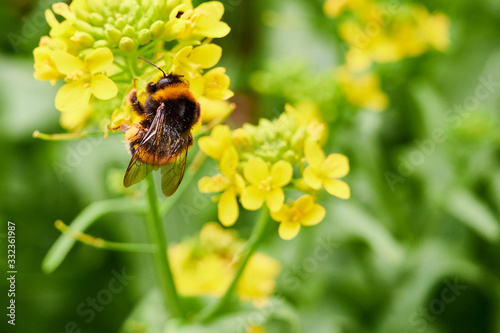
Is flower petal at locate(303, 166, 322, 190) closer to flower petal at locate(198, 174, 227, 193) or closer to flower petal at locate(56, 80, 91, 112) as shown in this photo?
flower petal at locate(198, 174, 227, 193)

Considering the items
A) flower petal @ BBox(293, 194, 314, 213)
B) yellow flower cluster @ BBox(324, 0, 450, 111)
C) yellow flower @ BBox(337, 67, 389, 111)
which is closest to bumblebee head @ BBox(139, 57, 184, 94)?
flower petal @ BBox(293, 194, 314, 213)

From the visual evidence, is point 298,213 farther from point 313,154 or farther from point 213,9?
point 213,9

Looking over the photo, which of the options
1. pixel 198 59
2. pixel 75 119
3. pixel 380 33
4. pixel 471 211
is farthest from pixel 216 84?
pixel 380 33

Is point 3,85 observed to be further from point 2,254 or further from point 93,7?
point 93,7

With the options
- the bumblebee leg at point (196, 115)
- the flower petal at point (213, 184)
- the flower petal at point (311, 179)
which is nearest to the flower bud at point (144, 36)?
the bumblebee leg at point (196, 115)

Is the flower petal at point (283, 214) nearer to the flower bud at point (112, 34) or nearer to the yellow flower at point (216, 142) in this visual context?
the yellow flower at point (216, 142)
